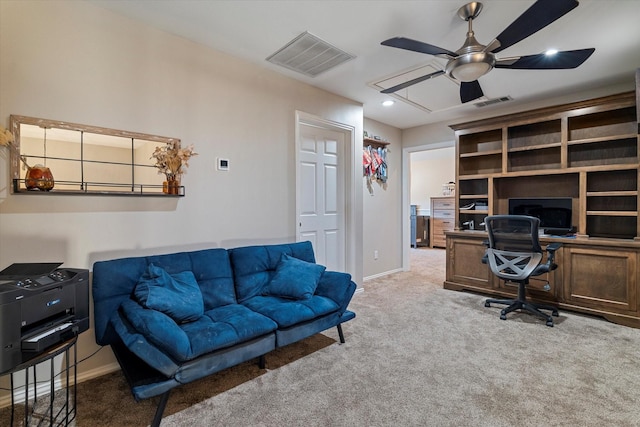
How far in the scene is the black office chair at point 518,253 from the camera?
10.1ft

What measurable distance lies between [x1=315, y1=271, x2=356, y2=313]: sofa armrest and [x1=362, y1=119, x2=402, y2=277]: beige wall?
2.14 meters

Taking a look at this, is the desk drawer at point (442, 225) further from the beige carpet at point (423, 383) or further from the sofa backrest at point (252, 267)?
the sofa backrest at point (252, 267)

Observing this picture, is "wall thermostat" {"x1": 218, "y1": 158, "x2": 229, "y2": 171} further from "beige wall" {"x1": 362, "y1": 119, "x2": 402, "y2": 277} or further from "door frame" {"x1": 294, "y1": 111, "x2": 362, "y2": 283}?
"beige wall" {"x1": 362, "y1": 119, "x2": 402, "y2": 277}

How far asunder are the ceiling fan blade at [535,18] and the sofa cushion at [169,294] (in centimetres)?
257

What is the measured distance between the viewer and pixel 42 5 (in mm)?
1955

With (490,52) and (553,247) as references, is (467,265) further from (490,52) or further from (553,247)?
(490,52)

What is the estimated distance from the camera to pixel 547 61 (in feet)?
6.86

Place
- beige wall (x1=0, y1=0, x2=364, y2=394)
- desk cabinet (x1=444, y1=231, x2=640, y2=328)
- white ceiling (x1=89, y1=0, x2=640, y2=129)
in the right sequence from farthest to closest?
1. desk cabinet (x1=444, y1=231, x2=640, y2=328)
2. white ceiling (x1=89, y1=0, x2=640, y2=129)
3. beige wall (x1=0, y1=0, x2=364, y2=394)

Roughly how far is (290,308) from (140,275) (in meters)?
1.05

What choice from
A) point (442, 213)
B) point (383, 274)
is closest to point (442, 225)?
point (442, 213)

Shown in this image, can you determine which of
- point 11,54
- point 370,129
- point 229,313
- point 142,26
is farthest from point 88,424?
point 370,129

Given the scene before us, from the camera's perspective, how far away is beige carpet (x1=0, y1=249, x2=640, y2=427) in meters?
1.70

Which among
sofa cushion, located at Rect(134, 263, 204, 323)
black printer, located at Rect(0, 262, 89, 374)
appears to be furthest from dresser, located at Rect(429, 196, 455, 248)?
black printer, located at Rect(0, 262, 89, 374)

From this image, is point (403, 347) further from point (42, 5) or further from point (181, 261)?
point (42, 5)
